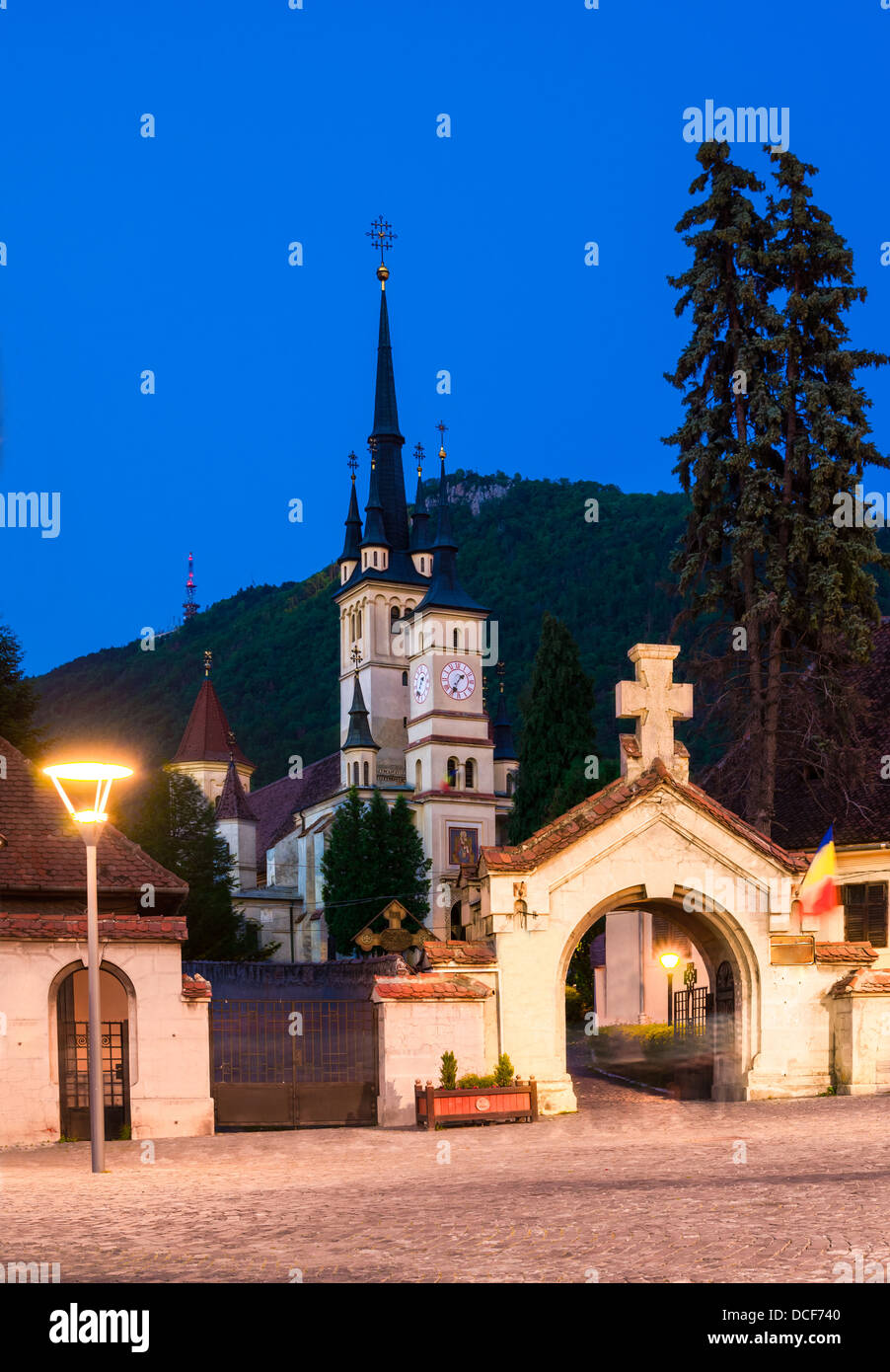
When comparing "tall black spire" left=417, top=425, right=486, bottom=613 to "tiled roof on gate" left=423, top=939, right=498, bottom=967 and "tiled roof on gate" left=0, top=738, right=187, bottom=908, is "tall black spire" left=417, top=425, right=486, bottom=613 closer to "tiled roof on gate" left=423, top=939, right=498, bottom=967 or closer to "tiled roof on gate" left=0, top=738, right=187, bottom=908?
"tiled roof on gate" left=0, top=738, right=187, bottom=908

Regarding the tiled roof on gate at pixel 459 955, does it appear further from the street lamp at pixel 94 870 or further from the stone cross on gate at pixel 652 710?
the street lamp at pixel 94 870

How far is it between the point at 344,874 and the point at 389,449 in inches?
1650

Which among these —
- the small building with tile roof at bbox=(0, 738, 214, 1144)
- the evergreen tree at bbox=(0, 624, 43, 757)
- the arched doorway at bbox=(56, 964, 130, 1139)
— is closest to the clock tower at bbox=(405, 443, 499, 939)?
the evergreen tree at bbox=(0, 624, 43, 757)

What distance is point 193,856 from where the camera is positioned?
190 ft

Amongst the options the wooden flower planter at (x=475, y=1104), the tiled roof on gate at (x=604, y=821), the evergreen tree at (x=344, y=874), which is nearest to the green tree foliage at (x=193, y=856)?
the evergreen tree at (x=344, y=874)

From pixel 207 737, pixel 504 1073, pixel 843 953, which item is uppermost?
pixel 207 737

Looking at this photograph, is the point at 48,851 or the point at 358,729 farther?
the point at 358,729

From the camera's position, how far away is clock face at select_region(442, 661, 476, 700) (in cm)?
9206

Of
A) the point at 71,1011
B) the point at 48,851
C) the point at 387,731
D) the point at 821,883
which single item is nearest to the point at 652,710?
the point at 821,883

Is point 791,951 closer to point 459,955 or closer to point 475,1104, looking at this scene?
point 459,955

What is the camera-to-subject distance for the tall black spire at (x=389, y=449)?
345ft

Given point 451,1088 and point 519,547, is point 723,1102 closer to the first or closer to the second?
point 451,1088

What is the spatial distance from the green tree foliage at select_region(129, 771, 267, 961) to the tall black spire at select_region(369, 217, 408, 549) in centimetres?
4432

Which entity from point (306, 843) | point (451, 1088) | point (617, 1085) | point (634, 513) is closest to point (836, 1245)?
point (451, 1088)
